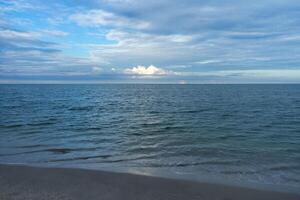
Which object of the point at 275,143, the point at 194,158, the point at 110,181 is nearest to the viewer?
the point at 110,181

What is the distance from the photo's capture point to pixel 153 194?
7.25 metres

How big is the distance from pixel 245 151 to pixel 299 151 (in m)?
2.64

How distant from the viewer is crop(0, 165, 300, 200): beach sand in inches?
277

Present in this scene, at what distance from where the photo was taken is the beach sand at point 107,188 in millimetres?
7027

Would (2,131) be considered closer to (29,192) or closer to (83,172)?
(83,172)

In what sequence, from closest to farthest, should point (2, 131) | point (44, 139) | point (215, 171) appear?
point (215, 171) → point (44, 139) → point (2, 131)

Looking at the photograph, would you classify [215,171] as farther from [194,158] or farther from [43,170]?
[43,170]

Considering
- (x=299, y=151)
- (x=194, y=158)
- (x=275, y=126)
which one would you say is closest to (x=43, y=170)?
(x=194, y=158)

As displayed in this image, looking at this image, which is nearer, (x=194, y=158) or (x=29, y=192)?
(x=29, y=192)

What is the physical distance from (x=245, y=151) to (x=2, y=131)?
54.5ft

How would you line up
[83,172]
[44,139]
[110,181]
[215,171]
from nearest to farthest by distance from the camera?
1. [110,181]
2. [83,172]
3. [215,171]
4. [44,139]

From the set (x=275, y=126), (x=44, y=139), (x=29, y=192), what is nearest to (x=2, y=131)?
(x=44, y=139)

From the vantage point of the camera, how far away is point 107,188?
7699 millimetres

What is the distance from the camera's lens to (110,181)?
8320 millimetres
